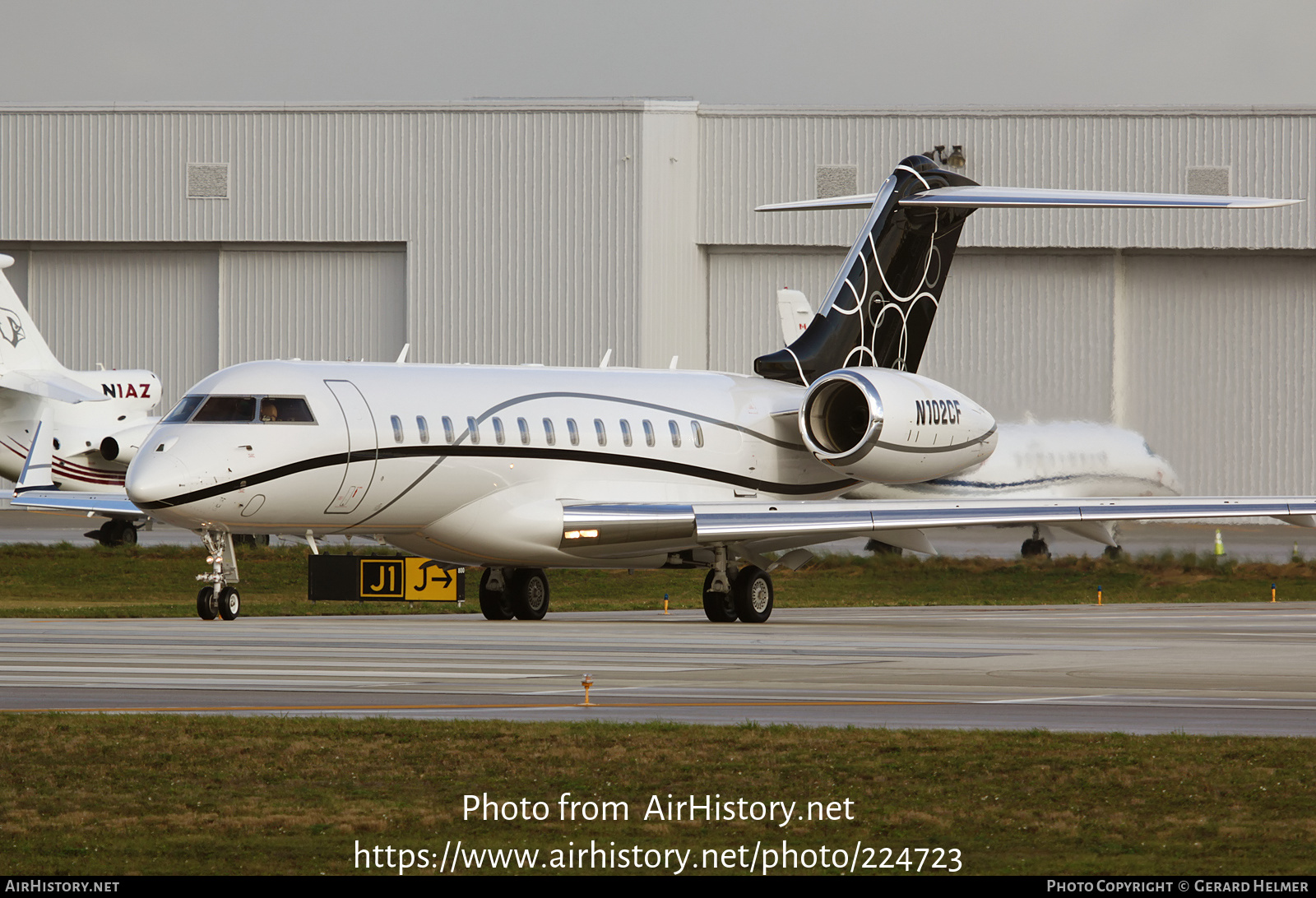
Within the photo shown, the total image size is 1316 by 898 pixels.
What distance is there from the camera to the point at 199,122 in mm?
61656

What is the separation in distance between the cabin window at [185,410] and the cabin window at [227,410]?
109 millimetres

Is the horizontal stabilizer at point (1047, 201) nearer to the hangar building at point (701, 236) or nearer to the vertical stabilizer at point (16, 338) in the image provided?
the vertical stabilizer at point (16, 338)

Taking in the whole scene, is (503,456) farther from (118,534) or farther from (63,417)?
(63,417)

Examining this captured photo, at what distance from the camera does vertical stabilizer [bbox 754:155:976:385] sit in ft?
108

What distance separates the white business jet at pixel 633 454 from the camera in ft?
84.8

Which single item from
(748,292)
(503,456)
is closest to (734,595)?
(503,456)

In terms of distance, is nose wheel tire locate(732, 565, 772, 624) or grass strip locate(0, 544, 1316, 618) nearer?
nose wheel tire locate(732, 565, 772, 624)

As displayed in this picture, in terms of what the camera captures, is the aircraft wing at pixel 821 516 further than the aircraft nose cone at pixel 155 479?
Yes

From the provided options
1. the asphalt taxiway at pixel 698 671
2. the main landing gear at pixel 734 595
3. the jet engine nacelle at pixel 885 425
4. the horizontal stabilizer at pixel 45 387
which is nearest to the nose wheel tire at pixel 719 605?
the main landing gear at pixel 734 595

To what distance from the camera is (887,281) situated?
109 feet

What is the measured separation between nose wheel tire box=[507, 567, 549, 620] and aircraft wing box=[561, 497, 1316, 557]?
158cm

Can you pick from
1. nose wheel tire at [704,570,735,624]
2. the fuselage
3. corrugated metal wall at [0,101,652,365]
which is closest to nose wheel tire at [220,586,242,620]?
the fuselage

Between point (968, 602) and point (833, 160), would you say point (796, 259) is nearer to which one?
point (833, 160)

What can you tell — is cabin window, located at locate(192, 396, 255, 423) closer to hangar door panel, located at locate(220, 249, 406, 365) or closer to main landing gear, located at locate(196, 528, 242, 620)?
main landing gear, located at locate(196, 528, 242, 620)
